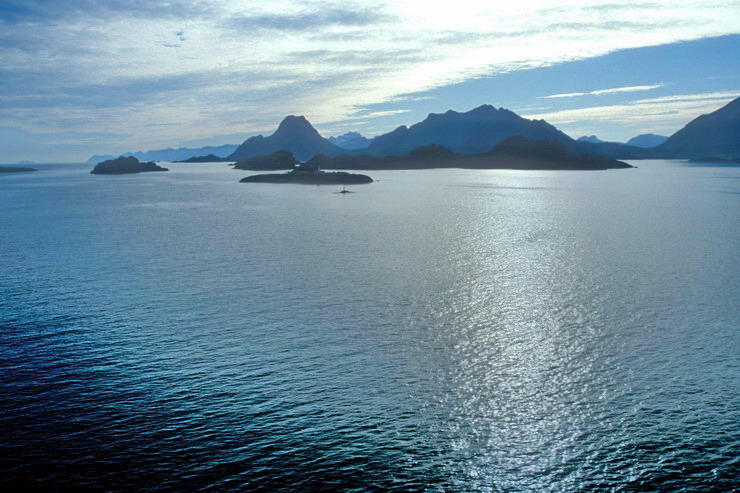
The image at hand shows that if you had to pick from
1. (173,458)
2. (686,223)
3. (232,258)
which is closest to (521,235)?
(686,223)

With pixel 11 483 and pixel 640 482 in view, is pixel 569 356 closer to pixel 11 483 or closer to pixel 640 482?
pixel 640 482

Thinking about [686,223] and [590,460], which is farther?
[686,223]

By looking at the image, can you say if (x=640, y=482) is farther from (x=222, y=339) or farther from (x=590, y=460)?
(x=222, y=339)

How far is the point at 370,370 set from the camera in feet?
101

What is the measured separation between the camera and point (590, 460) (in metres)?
22.2

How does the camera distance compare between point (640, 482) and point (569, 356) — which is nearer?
point (640, 482)

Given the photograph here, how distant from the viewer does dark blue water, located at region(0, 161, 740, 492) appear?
21.8 meters

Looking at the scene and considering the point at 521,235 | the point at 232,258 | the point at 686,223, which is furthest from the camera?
the point at 686,223

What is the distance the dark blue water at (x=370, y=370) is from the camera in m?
21.8

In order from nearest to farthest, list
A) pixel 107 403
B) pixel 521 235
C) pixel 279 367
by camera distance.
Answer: pixel 107 403 → pixel 279 367 → pixel 521 235

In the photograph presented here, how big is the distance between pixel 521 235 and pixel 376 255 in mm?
30465

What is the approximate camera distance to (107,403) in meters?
26.8

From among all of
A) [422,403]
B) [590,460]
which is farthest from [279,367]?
[590,460]

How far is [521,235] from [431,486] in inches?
2727
